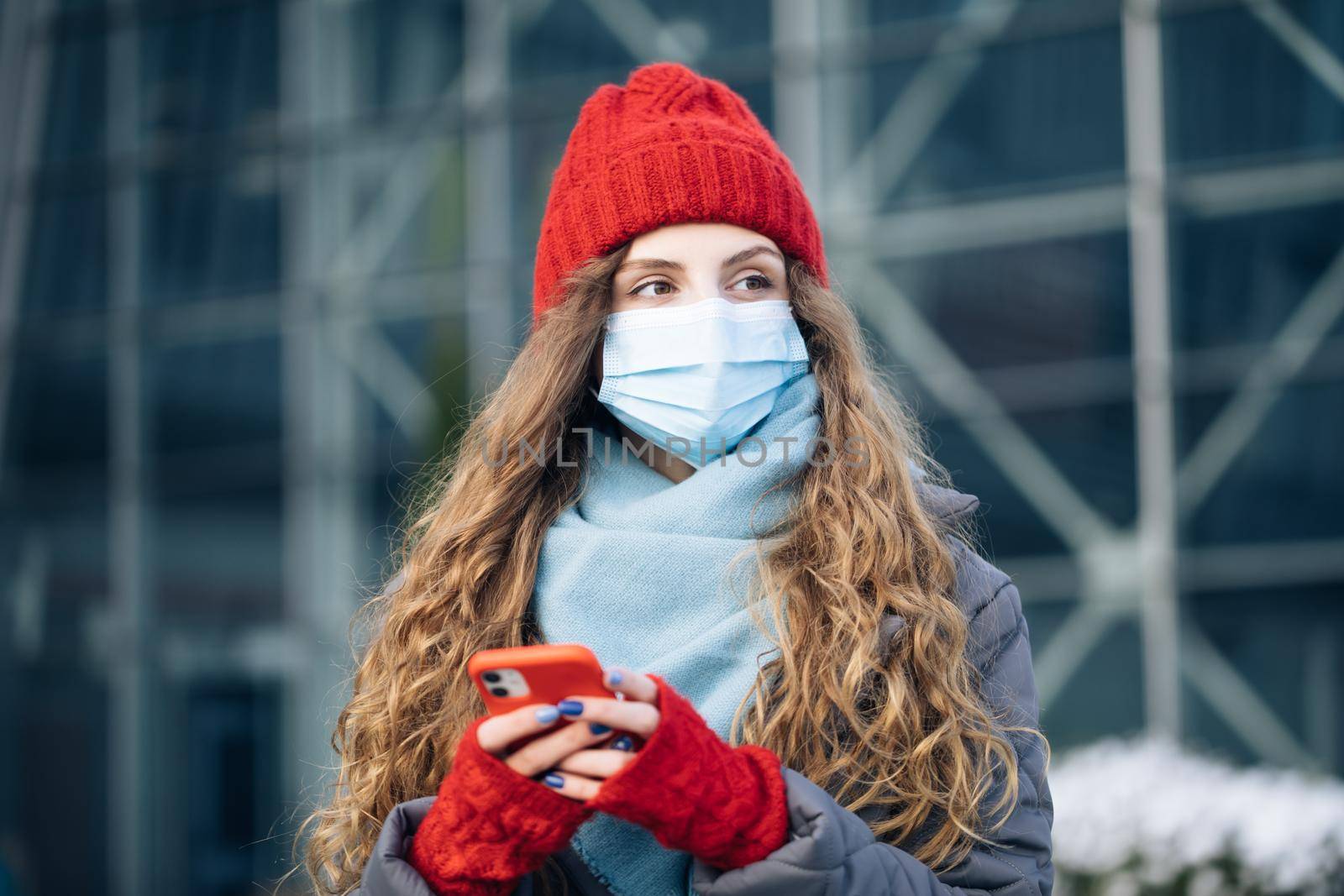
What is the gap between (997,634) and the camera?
195 centimetres

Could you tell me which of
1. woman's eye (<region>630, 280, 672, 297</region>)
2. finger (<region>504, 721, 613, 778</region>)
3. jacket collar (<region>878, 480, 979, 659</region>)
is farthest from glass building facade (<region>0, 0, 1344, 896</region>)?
finger (<region>504, 721, 613, 778</region>)

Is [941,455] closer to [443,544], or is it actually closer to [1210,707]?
[1210,707]

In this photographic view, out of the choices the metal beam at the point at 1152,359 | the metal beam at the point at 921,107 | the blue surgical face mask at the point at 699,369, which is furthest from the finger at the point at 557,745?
the metal beam at the point at 921,107

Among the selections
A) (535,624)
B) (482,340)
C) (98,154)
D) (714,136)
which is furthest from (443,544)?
A: (98,154)

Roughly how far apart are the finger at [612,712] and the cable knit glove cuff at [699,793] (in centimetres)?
2

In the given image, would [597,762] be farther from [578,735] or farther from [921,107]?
[921,107]

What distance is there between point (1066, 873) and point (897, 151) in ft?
17.5

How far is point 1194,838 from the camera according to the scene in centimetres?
357

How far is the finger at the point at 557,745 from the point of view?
5.26 ft

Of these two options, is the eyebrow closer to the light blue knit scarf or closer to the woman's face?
the woman's face

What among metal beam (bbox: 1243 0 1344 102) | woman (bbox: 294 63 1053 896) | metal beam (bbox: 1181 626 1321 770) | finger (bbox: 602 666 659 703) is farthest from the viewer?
metal beam (bbox: 1243 0 1344 102)

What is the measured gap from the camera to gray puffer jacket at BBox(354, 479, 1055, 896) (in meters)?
1.64

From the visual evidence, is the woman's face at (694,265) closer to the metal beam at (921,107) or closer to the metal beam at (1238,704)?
the metal beam at (1238,704)

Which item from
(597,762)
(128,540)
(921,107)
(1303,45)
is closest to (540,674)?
(597,762)
